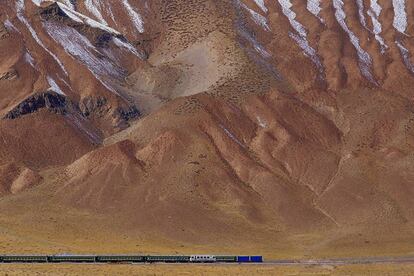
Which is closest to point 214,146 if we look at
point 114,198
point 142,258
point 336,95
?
point 114,198

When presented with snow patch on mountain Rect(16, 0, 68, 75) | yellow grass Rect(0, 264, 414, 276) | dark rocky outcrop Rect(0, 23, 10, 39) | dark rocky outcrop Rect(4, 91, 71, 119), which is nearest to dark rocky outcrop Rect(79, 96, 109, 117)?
dark rocky outcrop Rect(4, 91, 71, 119)

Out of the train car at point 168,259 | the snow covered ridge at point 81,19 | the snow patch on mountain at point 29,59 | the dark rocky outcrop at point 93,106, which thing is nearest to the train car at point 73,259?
the train car at point 168,259

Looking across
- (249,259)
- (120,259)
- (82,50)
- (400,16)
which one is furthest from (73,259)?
(400,16)

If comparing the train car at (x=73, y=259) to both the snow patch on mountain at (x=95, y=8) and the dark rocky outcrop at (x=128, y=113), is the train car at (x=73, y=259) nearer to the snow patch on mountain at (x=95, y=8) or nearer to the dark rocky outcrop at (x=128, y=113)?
the dark rocky outcrop at (x=128, y=113)

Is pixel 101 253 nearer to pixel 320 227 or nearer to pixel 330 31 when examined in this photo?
pixel 320 227

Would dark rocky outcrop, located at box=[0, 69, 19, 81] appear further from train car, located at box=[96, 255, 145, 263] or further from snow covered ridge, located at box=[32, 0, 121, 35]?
train car, located at box=[96, 255, 145, 263]

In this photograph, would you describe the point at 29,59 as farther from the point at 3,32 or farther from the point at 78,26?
the point at 78,26

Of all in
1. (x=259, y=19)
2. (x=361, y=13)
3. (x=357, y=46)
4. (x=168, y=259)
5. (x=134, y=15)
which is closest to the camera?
(x=168, y=259)
